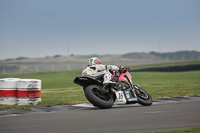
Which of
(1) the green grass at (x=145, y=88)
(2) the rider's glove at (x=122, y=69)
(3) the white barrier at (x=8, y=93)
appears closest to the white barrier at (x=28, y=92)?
(3) the white barrier at (x=8, y=93)

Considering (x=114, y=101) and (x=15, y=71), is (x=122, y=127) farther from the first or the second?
(x=15, y=71)

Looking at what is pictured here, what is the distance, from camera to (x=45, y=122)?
8.14 meters

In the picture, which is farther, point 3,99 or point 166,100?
point 166,100

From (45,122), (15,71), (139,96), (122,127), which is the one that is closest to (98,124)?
(122,127)

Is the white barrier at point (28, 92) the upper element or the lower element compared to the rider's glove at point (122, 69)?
lower

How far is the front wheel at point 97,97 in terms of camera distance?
34.6ft

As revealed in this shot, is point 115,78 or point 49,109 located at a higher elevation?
point 115,78

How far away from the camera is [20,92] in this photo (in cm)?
1227

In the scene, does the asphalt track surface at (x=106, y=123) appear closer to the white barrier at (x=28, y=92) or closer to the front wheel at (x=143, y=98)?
the front wheel at (x=143, y=98)

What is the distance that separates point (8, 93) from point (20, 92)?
16.3 inches

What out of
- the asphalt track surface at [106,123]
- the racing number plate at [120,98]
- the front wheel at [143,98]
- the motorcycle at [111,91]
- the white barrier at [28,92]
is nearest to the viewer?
the asphalt track surface at [106,123]

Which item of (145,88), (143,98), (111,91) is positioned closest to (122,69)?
(111,91)

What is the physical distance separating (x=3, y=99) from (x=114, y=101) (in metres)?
3.94

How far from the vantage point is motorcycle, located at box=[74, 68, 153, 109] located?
35.1 feet
